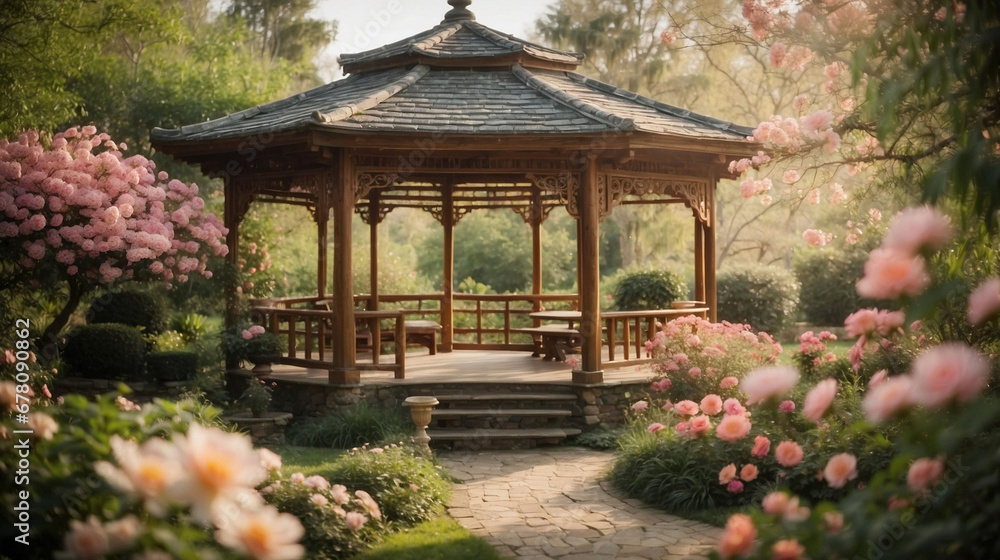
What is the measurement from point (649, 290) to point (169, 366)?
24.8 ft

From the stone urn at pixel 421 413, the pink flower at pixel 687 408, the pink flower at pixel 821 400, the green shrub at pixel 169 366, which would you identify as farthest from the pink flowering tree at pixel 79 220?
the pink flower at pixel 821 400

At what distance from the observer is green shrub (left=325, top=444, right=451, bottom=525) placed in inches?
247

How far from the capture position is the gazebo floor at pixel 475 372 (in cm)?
1011

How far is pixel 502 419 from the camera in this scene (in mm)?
9625

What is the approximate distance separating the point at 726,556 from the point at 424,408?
542 centimetres

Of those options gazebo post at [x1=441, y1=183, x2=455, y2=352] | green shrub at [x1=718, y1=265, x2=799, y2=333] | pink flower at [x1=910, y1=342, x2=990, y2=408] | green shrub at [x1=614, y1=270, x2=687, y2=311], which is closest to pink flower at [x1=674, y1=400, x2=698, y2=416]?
pink flower at [x1=910, y1=342, x2=990, y2=408]

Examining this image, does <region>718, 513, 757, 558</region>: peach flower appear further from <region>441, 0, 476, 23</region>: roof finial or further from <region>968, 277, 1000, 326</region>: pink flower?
<region>441, 0, 476, 23</region>: roof finial

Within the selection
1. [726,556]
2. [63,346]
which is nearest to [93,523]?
[726,556]

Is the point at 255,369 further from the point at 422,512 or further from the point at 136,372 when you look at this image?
the point at 422,512

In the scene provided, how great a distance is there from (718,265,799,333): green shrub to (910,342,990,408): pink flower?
15317 millimetres

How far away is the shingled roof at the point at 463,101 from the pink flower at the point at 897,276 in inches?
267

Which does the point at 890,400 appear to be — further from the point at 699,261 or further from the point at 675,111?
the point at 699,261

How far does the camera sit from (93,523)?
2367 millimetres

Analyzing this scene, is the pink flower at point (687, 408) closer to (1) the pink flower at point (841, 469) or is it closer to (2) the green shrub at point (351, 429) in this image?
(1) the pink flower at point (841, 469)
